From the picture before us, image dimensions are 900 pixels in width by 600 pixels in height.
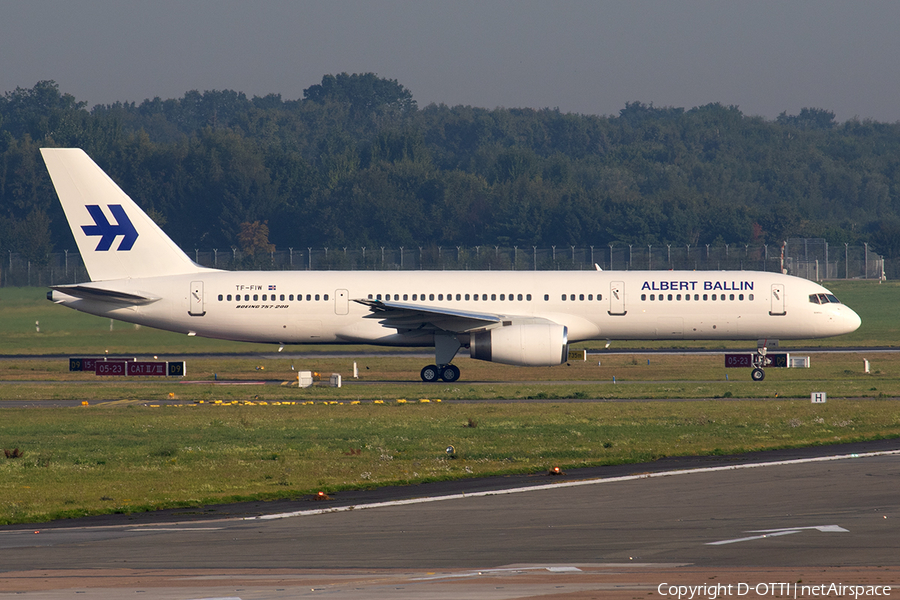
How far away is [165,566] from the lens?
12281 mm

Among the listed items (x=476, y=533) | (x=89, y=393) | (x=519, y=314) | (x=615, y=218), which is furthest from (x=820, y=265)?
(x=476, y=533)

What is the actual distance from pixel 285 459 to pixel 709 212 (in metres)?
103

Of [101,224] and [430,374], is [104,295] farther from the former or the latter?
[430,374]

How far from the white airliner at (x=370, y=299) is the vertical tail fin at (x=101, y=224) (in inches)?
1.5

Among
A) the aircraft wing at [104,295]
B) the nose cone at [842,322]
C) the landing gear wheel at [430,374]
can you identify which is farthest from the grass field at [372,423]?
the aircraft wing at [104,295]

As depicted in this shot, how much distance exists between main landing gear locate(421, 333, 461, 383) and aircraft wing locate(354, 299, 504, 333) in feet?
1.63

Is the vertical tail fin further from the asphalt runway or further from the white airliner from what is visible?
the asphalt runway

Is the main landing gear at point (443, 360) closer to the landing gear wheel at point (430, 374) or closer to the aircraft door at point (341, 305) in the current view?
the landing gear wheel at point (430, 374)

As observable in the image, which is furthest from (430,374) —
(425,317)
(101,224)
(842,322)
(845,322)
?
(845,322)

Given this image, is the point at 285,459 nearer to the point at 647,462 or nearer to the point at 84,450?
the point at 84,450

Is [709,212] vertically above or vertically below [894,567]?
above

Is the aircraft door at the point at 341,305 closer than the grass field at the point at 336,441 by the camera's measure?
No

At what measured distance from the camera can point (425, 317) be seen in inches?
1524

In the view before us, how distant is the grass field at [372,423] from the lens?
1964 cm
